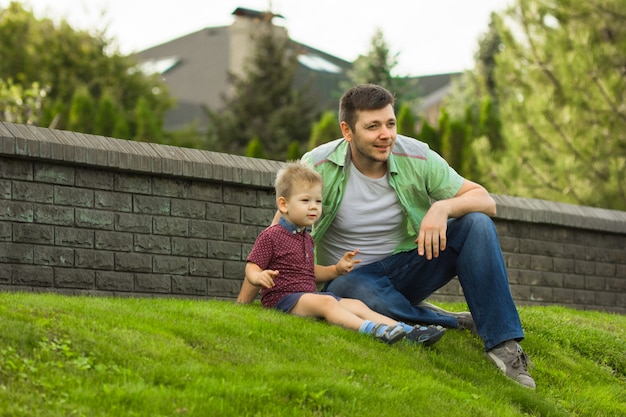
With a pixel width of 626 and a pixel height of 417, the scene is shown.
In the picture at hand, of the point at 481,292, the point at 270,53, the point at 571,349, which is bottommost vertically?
the point at 571,349

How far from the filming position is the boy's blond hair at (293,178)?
18.7 feet

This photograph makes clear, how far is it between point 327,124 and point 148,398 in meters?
A: 19.1

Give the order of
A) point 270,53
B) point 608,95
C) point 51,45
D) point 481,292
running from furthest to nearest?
point 51,45 → point 270,53 → point 608,95 → point 481,292

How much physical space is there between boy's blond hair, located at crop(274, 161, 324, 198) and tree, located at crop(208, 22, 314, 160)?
25218mm

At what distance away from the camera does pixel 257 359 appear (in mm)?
4672

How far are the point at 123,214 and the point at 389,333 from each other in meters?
2.53

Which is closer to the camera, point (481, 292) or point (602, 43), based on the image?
point (481, 292)

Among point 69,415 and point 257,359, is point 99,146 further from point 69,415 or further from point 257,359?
point 69,415

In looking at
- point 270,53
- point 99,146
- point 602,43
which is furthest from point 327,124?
point 99,146

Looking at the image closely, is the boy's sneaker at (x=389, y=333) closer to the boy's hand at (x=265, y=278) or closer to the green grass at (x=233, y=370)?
the green grass at (x=233, y=370)

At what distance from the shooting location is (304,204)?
570cm

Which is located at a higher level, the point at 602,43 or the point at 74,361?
the point at 602,43

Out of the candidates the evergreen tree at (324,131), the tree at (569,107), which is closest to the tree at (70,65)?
the evergreen tree at (324,131)

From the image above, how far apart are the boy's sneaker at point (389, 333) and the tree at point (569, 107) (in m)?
12.4
